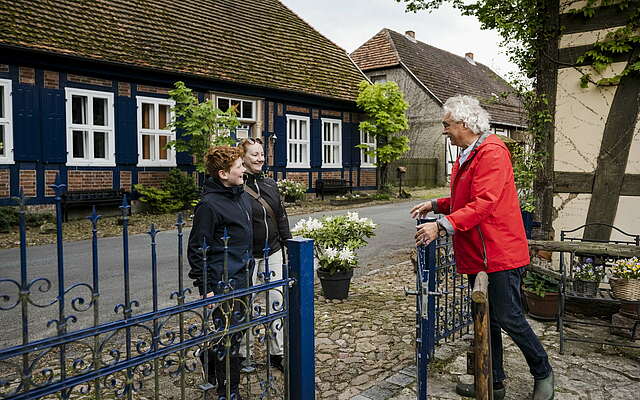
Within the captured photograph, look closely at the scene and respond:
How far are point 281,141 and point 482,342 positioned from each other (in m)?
15.0

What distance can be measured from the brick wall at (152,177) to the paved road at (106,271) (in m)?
3.26

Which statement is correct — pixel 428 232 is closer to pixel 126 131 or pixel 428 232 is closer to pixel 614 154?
pixel 614 154

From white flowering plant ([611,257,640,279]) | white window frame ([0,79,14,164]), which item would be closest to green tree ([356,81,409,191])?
→ white window frame ([0,79,14,164])

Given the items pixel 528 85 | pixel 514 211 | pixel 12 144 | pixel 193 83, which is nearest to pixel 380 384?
pixel 514 211

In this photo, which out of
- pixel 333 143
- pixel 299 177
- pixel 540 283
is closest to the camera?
pixel 540 283

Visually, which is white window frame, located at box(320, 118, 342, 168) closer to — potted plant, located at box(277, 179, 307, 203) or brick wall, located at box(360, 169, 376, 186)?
brick wall, located at box(360, 169, 376, 186)

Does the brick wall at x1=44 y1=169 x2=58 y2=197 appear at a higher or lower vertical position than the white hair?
lower

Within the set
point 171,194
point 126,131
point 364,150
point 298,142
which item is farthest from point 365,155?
point 126,131

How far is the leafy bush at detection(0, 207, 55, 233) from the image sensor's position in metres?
10.1

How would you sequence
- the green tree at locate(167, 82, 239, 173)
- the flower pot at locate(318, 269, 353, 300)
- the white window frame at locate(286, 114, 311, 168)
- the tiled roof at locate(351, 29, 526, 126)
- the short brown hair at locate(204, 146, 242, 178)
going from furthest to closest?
the tiled roof at locate(351, 29, 526, 126) < the white window frame at locate(286, 114, 311, 168) < the green tree at locate(167, 82, 239, 173) < the flower pot at locate(318, 269, 353, 300) < the short brown hair at locate(204, 146, 242, 178)

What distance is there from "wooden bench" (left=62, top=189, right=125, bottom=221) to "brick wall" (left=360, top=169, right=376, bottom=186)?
10.0 meters

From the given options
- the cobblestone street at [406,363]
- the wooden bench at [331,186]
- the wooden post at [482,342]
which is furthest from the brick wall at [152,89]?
the wooden post at [482,342]

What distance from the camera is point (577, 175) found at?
6.00m

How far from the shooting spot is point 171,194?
13.1 m
